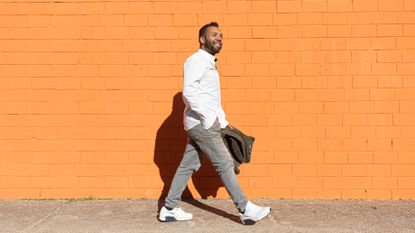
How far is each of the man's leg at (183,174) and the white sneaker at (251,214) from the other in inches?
24.3

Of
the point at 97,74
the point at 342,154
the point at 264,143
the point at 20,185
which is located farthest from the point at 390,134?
the point at 20,185

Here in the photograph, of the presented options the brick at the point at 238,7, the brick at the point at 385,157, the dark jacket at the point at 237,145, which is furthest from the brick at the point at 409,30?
the dark jacket at the point at 237,145

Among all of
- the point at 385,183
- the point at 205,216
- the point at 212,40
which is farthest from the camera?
the point at 385,183

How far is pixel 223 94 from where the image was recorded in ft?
19.6

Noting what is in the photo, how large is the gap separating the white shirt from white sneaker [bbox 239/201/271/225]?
83cm

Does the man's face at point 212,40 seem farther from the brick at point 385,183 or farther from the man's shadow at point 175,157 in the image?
the brick at point 385,183

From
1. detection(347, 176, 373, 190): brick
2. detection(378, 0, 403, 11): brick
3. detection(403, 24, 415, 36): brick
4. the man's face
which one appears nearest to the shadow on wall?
the man's face

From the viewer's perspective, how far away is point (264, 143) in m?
6.01

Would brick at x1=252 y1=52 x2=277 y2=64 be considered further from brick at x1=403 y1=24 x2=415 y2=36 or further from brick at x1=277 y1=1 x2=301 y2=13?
brick at x1=403 y1=24 x2=415 y2=36

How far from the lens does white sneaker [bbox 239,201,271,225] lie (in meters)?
5.06

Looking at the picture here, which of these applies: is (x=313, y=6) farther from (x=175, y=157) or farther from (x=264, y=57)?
(x=175, y=157)

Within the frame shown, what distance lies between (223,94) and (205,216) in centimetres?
133

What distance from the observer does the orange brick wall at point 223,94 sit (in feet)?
19.4

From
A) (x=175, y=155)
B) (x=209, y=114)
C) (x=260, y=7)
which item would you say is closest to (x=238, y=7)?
(x=260, y=7)
